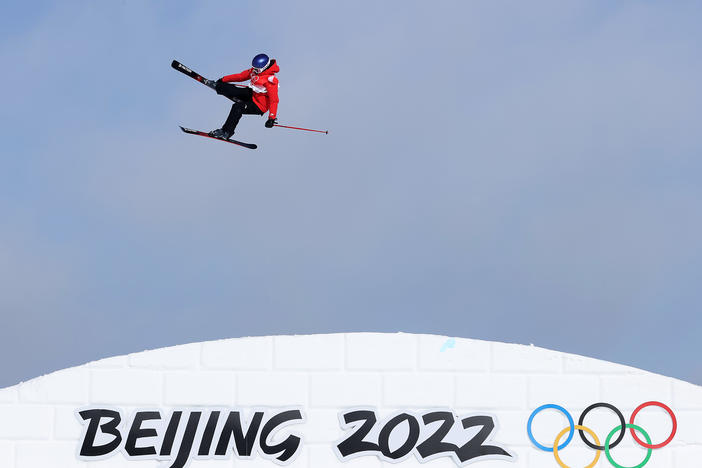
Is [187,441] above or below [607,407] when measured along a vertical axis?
below

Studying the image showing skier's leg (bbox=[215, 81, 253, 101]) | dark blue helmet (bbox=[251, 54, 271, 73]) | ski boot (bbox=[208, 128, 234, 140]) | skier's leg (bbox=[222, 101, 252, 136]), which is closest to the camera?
dark blue helmet (bbox=[251, 54, 271, 73])

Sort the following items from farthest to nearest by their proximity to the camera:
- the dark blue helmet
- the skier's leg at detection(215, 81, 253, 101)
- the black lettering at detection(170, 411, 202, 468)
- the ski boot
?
the ski boot
the skier's leg at detection(215, 81, 253, 101)
the dark blue helmet
the black lettering at detection(170, 411, 202, 468)

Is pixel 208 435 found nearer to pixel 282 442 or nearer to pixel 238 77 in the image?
pixel 282 442

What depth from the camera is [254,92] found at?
10.8 meters

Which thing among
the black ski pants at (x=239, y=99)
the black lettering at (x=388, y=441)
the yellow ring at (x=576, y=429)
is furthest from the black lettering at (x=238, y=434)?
the black ski pants at (x=239, y=99)

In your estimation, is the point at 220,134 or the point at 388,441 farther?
the point at 220,134

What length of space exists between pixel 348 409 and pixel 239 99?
14.8 feet

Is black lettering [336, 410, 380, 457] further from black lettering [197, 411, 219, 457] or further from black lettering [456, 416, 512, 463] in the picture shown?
black lettering [197, 411, 219, 457]

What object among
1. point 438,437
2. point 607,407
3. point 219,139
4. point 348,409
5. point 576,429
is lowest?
point 438,437

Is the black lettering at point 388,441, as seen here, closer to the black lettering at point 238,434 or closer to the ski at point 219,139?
the black lettering at point 238,434

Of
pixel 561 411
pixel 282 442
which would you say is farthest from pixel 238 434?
pixel 561 411

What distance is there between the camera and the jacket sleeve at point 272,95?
34.9 feet

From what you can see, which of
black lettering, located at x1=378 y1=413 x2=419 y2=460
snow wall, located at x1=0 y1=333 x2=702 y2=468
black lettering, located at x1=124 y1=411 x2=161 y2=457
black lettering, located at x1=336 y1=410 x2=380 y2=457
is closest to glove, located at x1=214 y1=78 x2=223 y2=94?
snow wall, located at x1=0 y1=333 x2=702 y2=468

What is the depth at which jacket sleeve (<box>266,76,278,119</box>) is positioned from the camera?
10.6m
